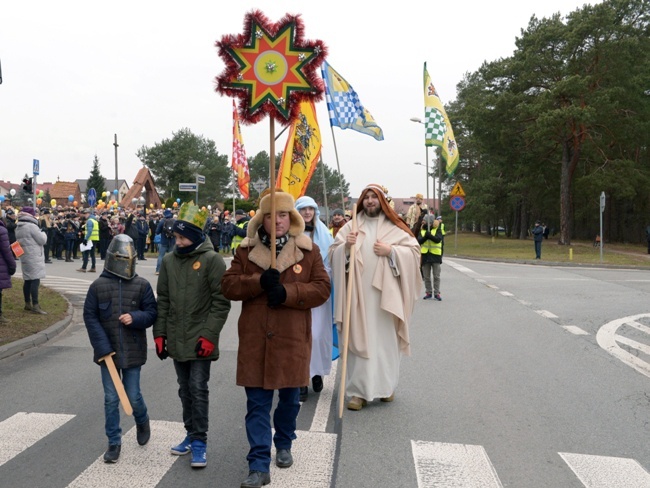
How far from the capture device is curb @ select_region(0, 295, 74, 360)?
7.84m

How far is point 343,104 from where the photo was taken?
11.6 metres

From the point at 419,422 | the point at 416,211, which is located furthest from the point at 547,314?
the point at 419,422

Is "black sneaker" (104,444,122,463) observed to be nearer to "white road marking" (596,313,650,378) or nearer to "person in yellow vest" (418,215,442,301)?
"white road marking" (596,313,650,378)

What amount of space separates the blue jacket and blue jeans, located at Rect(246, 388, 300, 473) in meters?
0.91

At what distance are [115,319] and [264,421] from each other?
1.26 meters

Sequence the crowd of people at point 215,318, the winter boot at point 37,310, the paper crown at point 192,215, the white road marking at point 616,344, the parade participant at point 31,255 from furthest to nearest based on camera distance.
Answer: the winter boot at point 37,310, the parade participant at point 31,255, the white road marking at point 616,344, the paper crown at point 192,215, the crowd of people at point 215,318

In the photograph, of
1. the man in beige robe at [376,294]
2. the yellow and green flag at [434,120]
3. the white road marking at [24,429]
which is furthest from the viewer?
the yellow and green flag at [434,120]

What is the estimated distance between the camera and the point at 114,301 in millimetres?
4441

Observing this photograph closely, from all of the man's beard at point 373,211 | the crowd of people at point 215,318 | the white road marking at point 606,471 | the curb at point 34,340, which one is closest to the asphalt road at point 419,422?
the white road marking at point 606,471

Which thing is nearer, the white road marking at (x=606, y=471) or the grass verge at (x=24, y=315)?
the white road marking at (x=606, y=471)

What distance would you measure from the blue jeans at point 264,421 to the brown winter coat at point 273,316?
0.36 ft

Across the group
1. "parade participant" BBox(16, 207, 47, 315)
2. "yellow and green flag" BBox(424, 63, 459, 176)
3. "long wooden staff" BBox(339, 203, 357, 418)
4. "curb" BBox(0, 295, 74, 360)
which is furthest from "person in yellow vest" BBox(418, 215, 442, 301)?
"long wooden staff" BBox(339, 203, 357, 418)

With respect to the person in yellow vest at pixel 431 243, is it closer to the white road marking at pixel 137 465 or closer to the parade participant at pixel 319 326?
the parade participant at pixel 319 326

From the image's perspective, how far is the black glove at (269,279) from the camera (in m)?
3.94
